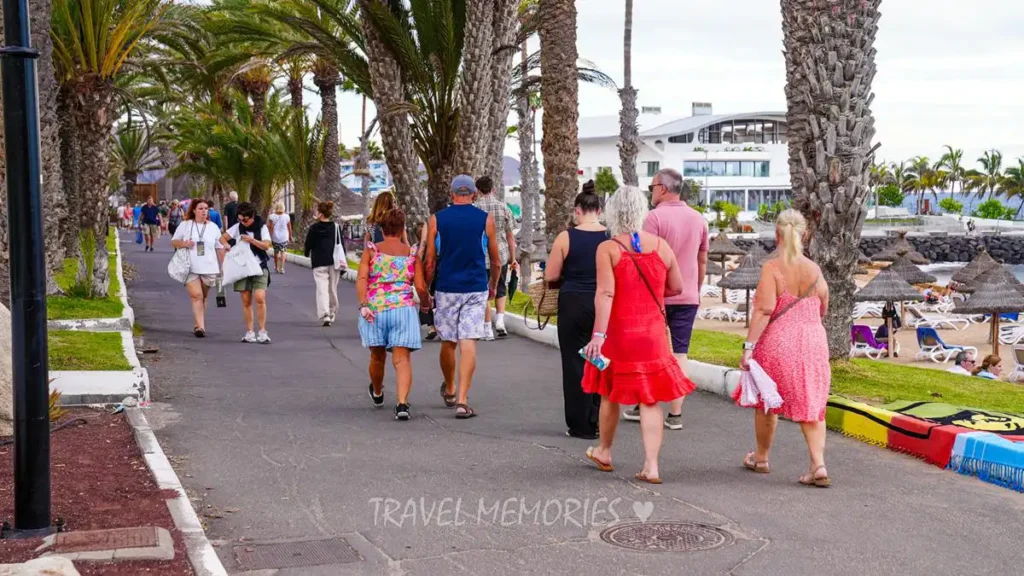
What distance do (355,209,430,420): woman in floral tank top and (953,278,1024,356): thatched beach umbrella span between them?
1312cm

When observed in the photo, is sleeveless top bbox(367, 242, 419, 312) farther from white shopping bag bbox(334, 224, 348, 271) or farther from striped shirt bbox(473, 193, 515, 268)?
white shopping bag bbox(334, 224, 348, 271)

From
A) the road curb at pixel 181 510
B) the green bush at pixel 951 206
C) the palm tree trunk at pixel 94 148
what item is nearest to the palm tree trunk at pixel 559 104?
the palm tree trunk at pixel 94 148

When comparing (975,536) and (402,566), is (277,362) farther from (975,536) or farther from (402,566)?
(975,536)

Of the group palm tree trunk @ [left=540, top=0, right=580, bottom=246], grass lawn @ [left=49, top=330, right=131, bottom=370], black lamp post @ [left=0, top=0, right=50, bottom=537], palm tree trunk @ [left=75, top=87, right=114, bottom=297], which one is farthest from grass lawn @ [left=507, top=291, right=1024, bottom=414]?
palm tree trunk @ [left=75, top=87, right=114, bottom=297]

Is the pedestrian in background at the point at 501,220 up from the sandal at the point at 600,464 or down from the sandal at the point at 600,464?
up

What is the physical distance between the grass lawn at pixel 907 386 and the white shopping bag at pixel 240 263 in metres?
5.23

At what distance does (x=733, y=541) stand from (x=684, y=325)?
3.14 m

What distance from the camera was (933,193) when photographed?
474 ft

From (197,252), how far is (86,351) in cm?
322

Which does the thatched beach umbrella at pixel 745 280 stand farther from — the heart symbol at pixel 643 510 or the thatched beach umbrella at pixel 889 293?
the heart symbol at pixel 643 510

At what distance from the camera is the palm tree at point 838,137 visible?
10664 millimetres

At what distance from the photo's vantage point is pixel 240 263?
13797mm

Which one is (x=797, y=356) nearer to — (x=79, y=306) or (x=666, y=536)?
(x=666, y=536)

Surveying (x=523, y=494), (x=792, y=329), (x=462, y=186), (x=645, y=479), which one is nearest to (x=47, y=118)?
(x=462, y=186)
